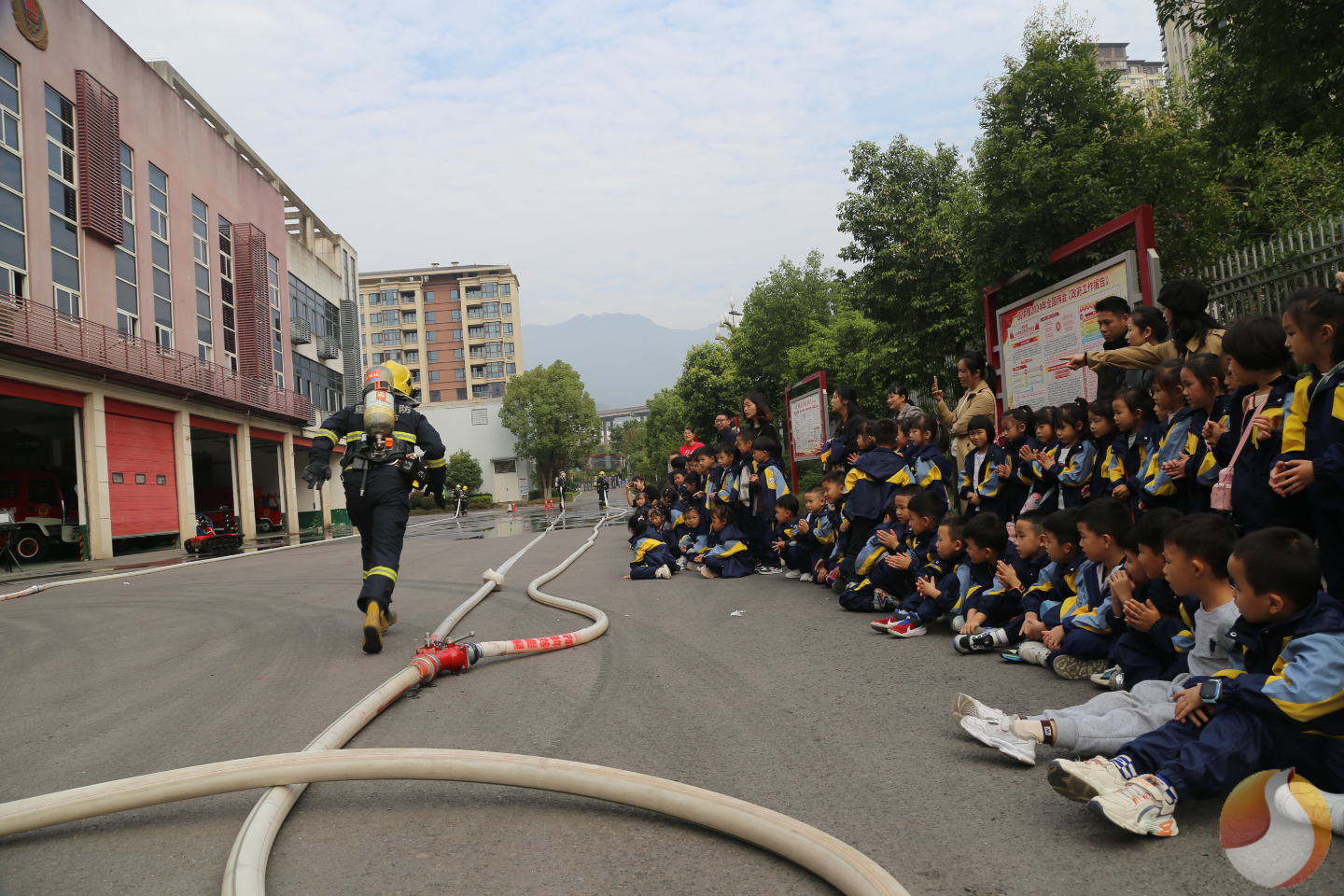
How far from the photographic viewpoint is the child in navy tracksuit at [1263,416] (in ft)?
12.2

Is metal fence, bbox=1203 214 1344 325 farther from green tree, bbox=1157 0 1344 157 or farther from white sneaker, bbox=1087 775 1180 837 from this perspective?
white sneaker, bbox=1087 775 1180 837

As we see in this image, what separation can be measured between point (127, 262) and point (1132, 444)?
90.4 feet

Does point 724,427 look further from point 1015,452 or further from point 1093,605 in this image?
point 1093,605

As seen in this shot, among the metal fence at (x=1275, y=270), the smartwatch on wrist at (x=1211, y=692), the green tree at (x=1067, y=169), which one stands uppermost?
the green tree at (x=1067, y=169)

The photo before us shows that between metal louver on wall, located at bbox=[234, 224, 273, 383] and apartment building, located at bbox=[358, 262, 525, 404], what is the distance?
6301cm

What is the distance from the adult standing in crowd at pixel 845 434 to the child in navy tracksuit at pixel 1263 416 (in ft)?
16.1

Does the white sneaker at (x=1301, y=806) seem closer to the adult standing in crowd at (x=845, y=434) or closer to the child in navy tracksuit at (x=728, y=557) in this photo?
the adult standing in crowd at (x=845, y=434)

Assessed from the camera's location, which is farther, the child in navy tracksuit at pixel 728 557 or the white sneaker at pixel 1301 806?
the child in navy tracksuit at pixel 728 557

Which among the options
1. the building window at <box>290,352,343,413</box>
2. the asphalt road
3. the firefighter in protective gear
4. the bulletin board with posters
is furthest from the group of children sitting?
the building window at <box>290,352,343,413</box>

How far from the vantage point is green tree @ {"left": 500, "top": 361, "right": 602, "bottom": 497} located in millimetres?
71062

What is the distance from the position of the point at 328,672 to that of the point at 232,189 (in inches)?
1323

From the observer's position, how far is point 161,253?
26.8 meters

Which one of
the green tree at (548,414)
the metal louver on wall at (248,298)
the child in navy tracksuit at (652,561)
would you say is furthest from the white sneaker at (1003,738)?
the green tree at (548,414)

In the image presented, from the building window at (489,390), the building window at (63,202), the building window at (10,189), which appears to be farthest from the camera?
the building window at (489,390)
